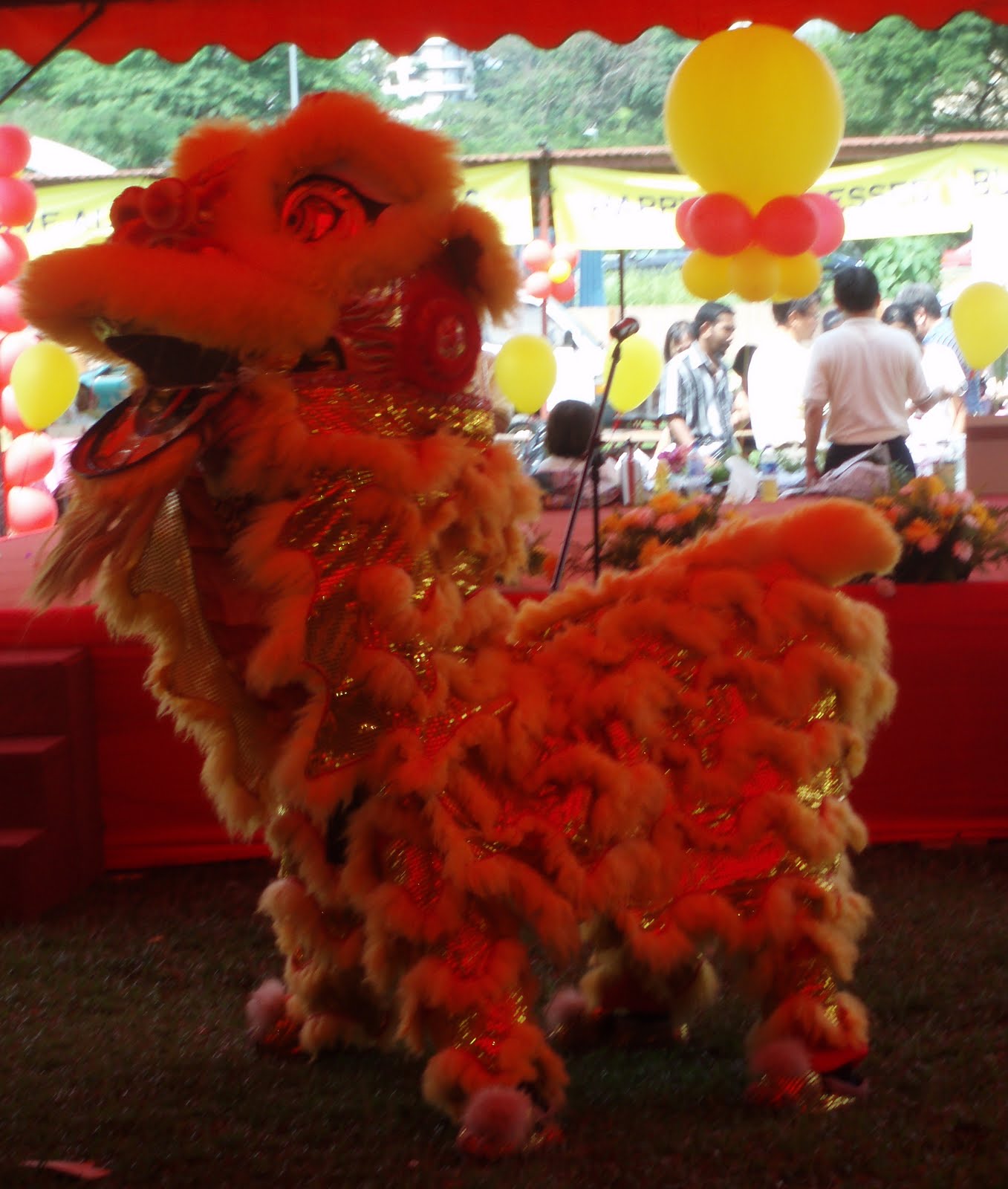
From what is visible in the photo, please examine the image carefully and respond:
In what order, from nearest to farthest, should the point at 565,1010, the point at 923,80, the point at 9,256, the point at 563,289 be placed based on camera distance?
the point at 565,1010
the point at 9,256
the point at 563,289
the point at 923,80

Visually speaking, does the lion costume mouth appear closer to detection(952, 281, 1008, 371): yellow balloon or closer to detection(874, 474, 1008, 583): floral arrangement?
detection(874, 474, 1008, 583): floral arrangement

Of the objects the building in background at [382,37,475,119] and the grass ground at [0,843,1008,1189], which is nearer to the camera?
the grass ground at [0,843,1008,1189]

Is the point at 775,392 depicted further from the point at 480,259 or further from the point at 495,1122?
the point at 495,1122

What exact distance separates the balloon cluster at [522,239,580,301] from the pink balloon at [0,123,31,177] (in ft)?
9.84

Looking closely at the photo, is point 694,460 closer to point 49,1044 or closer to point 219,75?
point 49,1044

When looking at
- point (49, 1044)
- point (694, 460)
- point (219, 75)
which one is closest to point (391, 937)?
point (49, 1044)

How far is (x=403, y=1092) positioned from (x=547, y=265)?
6.76m

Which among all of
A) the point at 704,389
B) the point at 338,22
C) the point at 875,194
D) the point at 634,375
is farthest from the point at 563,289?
the point at 338,22

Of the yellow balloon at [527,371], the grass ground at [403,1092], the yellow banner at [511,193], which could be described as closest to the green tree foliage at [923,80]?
the yellow banner at [511,193]

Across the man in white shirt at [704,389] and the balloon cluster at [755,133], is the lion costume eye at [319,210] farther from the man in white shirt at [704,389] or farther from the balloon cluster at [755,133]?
the man in white shirt at [704,389]

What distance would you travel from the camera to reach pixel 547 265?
8023 millimetres

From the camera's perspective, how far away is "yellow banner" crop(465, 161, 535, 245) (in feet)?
25.3

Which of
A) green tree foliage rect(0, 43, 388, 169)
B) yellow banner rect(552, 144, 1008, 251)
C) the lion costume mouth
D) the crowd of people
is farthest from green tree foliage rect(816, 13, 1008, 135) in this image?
the lion costume mouth

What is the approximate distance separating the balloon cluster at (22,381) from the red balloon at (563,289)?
3.14m
